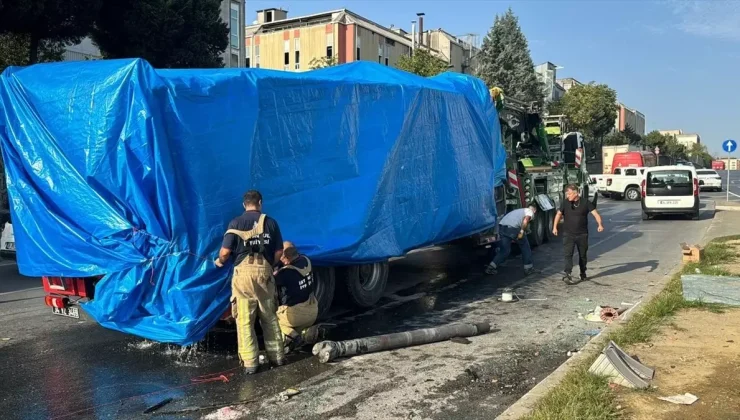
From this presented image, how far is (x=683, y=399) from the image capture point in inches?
176

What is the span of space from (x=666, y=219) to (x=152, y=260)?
65.1ft

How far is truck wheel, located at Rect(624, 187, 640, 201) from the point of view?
100 ft

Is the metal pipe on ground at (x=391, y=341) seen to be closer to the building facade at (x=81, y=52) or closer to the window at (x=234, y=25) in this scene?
the building facade at (x=81, y=52)

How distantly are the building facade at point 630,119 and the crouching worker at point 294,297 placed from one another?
98.4m

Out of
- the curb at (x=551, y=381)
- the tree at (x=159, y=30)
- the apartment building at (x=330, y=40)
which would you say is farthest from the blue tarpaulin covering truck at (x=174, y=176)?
the apartment building at (x=330, y=40)

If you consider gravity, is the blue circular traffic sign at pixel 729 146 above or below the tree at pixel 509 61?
below

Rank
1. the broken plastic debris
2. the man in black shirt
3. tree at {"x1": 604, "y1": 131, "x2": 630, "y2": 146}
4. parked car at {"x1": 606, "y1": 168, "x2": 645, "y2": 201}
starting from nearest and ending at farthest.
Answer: the broken plastic debris → the man in black shirt → parked car at {"x1": 606, "y1": 168, "x2": 645, "y2": 201} → tree at {"x1": 604, "y1": 131, "x2": 630, "y2": 146}

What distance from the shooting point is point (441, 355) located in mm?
6039

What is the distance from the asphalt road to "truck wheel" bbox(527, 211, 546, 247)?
3962 millimetres

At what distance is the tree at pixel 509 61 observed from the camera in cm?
4525

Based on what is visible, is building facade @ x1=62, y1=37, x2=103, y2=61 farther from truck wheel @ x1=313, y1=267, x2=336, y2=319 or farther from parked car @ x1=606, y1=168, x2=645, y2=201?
parked car @ x1=606, y1=168, x2=645, y2=201

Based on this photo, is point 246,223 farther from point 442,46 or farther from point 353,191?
point 442,46

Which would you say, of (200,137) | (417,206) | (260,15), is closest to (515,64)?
(260,15)

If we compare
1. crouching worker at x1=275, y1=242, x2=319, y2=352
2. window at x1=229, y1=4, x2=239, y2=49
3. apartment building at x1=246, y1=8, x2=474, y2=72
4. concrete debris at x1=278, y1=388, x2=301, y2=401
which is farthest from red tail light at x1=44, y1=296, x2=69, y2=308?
apartment building at x1=246, y1=8, x2=474, y2=72
